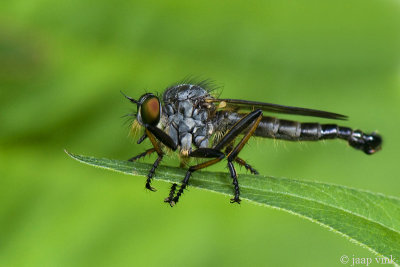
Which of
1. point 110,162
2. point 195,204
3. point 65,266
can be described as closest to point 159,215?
point 195,204

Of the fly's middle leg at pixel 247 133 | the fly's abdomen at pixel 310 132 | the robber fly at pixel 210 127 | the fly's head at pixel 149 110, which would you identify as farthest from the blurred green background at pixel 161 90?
the fly's head at pixel 149 110

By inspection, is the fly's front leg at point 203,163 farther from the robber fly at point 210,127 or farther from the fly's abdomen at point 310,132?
the fly's abdomen at point 310,132

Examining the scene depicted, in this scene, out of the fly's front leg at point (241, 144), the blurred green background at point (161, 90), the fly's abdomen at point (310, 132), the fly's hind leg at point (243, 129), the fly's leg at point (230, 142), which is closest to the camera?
the fly's front leg at point (241, 144)

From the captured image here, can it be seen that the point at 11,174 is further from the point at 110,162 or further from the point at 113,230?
the point at 110,162

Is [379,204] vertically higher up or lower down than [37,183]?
higher up

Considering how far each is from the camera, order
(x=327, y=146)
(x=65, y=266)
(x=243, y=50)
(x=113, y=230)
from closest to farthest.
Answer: (x=65, y=266) < (x=113, y=230) < (x=327, y=146) < (x=243, y=50)

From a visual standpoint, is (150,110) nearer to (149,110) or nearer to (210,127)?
(149,110)

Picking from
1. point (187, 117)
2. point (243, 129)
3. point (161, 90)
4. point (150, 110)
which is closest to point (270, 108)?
point (243, 129)

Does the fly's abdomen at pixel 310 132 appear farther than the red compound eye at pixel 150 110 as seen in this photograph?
Yes

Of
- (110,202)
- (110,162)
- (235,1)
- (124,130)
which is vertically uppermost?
(235,1)
